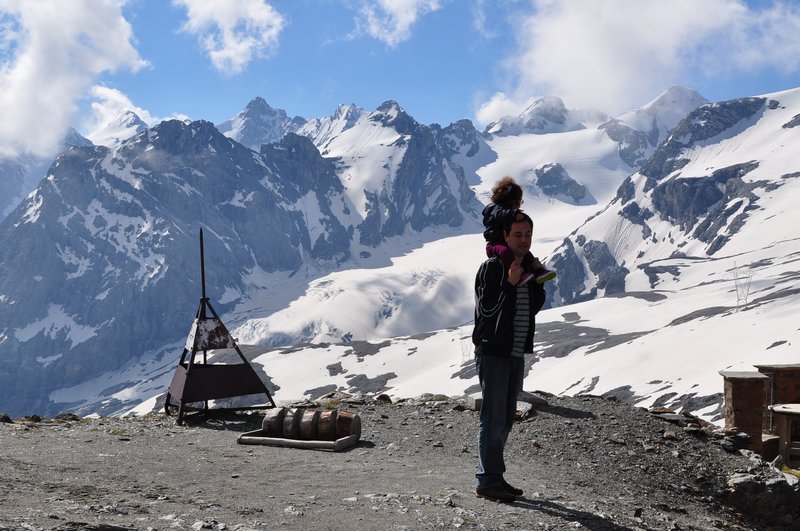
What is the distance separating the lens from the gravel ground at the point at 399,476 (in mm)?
8305

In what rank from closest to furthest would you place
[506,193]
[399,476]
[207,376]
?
[506,193]
[399,476]
[207,376]

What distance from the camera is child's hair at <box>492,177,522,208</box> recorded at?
9500 mm

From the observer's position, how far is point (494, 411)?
9.20m

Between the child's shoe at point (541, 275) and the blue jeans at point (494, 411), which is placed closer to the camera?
the child's shoe at point (541, 275)

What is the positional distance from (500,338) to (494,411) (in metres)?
0.97

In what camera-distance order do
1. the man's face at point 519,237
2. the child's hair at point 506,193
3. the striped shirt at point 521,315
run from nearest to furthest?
1. the man's face at point 519,237
2. the striped shirt at point 521,315
3. the child's hair at point 506,193

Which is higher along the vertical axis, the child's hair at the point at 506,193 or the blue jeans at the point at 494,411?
the child's hair at the point at 506,193

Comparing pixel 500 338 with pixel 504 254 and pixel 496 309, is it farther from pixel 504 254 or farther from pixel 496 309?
pixel 504 254

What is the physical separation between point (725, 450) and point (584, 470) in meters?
3.40

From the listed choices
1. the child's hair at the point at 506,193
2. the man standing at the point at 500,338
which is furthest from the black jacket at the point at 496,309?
the child's hair at the point at 506,193

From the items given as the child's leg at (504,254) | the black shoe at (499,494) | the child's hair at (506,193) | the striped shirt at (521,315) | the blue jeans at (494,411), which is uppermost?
the child's hair at (506,193)

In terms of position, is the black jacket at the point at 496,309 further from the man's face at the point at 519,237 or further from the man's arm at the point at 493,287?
the man's face at the point at 519,237

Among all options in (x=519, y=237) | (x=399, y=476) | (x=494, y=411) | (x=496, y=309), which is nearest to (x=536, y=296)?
(x=496, y=309)

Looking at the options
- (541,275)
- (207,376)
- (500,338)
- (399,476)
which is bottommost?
(399,476)
